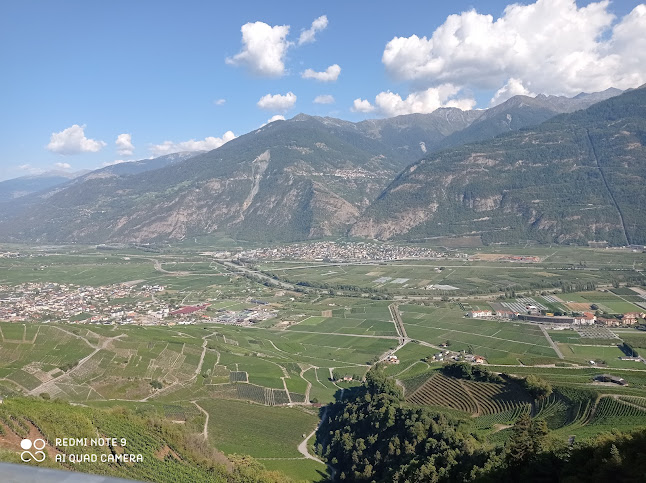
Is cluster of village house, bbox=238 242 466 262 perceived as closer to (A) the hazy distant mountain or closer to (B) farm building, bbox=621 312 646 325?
(A) the hazy distant mountain

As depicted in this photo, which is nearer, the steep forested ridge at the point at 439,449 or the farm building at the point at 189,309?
the steep forested ridge at the point at 439,449

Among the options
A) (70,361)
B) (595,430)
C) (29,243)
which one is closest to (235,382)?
(70,361)

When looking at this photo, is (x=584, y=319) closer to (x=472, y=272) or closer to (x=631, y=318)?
(x=631, y=318)

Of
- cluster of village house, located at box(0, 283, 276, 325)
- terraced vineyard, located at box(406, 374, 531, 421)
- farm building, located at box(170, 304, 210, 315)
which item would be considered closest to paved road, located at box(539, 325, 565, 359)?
terraced vineyard, located at box(406, 374, 531, 421)

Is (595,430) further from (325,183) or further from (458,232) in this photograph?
(325,183)

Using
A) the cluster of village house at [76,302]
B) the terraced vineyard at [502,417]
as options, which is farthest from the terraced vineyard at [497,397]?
the cluster of village house at [76,302]

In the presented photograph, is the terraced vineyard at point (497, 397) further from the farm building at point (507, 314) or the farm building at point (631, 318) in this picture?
the farm building at point (631, 318)
